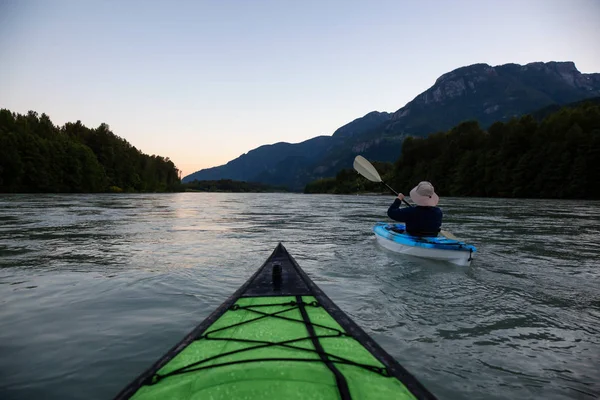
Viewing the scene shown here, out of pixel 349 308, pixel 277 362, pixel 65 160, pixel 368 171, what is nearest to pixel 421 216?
pixel 368 171

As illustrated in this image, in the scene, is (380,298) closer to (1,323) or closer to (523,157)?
(1,323)

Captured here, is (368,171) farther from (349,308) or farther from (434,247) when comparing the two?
(349,308)

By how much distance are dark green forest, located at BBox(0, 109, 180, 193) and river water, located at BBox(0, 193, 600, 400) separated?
7372cm

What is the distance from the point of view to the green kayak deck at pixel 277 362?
2.45m

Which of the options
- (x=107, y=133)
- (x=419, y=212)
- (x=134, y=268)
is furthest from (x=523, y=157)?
(x=107, y=133)

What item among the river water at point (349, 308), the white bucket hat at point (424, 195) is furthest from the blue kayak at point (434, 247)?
the white bucket hat at point (424, 195)

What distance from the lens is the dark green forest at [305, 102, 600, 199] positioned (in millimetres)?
55281

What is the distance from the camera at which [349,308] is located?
590 cm

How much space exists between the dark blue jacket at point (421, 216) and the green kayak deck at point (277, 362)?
5821 millimetres

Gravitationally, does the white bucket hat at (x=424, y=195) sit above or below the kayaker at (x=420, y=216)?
above

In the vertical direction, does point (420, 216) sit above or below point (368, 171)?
below

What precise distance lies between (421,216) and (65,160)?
302 ft

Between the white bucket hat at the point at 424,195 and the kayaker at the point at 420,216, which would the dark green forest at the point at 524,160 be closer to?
the kayaker at the point at 420,216

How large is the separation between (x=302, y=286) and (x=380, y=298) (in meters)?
2.02
